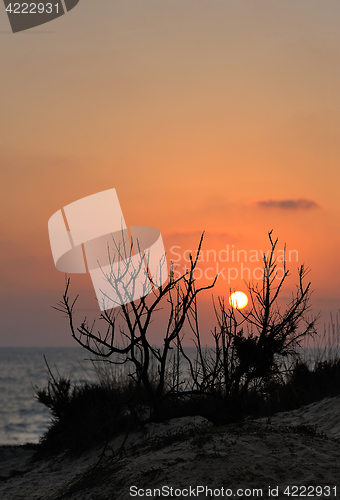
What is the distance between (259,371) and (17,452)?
7.27m

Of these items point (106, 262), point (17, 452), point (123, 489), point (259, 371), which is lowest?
point (17, 452)

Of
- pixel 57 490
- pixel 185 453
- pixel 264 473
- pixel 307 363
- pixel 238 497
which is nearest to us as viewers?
pixel 238 497

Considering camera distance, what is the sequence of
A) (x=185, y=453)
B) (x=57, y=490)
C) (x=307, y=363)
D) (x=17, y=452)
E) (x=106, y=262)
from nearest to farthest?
(x=185, y=453), (x=57, y=490), (x=106, y=262), (x=17, y=452), (x=307, y=363)

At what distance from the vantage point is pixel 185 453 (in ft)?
16.9

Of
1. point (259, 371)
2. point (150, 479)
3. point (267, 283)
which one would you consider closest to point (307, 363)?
point (259, 371)

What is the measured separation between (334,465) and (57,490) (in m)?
3.88

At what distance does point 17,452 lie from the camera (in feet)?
35.5

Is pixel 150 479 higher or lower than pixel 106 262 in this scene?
lower

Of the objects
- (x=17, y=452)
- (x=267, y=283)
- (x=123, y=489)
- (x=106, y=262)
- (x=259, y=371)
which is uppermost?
(x=106, y=262)

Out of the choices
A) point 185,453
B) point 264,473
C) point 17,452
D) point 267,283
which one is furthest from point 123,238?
point 17,452

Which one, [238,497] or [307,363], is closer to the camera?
[238,497]

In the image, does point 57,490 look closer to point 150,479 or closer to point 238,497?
point 150,479

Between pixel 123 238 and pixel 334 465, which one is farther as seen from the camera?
pixel 123 238

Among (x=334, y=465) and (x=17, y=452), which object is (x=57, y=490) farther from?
(x=17, y=452)
